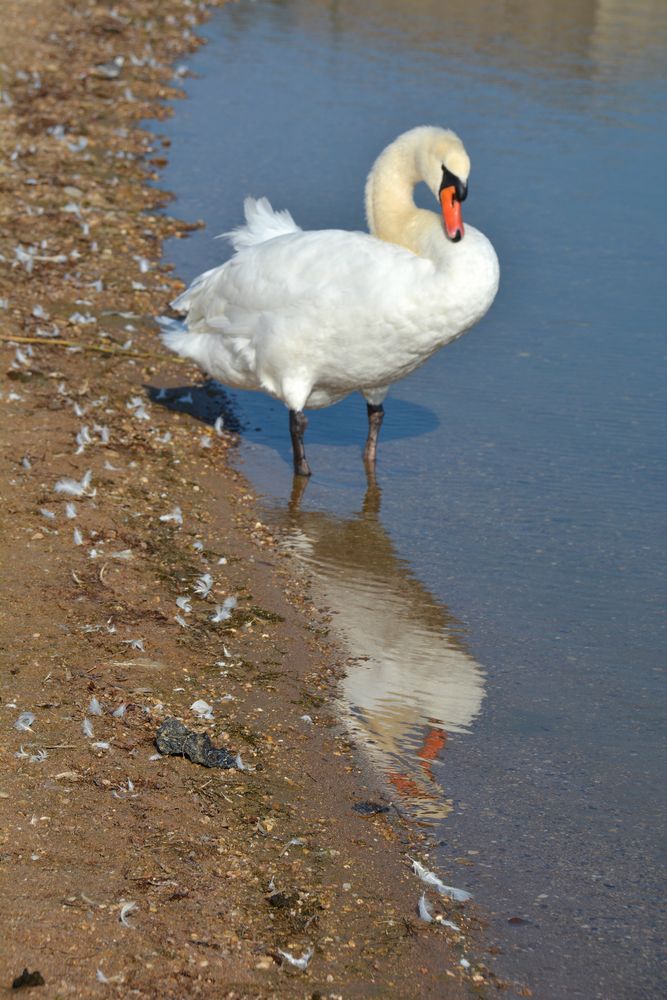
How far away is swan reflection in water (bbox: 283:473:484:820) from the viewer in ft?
17.6

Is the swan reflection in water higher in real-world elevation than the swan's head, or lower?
lower

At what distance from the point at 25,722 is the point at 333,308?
3.15 metres

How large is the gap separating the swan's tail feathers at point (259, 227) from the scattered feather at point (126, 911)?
503 centimetres

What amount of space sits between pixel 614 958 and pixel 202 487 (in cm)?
397

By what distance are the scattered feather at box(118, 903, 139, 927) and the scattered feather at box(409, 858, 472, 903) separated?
958 millimetres

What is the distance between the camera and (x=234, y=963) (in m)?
3.96

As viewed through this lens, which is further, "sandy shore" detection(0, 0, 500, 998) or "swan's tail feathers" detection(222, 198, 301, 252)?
"swan's tail feathers" detection(222, 198, 301, 252)

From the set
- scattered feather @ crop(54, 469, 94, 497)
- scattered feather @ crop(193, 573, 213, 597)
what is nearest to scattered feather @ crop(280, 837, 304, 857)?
scattered feather @ crop(193, 573, 213, 597)

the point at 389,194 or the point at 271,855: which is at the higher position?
the point at 389,194

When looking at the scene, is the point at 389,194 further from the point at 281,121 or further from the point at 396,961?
the point at 281,121

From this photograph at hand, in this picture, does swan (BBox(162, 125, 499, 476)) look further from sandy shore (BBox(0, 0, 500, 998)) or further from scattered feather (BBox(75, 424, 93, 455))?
scattered feather (BBox(75, 424, 93, 455))

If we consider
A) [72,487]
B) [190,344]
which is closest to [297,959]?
[72,487]

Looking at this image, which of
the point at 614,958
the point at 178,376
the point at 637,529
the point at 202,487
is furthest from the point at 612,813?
the point at 178,376

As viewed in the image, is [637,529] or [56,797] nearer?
[56,797]
